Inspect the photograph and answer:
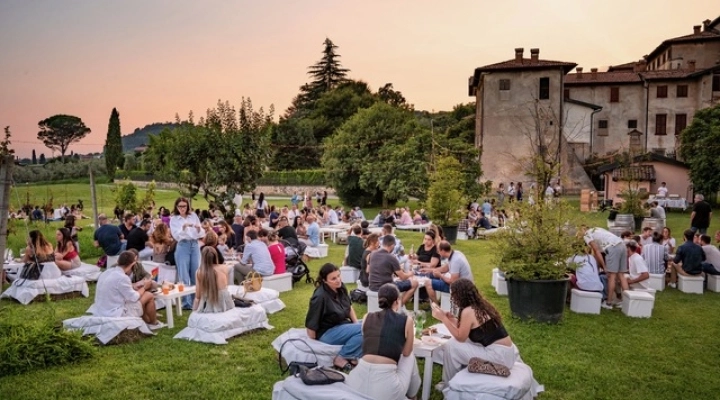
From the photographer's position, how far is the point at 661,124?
49.2 metres

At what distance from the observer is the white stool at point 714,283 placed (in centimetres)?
1203

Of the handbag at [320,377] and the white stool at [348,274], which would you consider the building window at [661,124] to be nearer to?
the white stool at [348,274]

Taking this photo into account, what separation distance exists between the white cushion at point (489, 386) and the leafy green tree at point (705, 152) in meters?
29.3

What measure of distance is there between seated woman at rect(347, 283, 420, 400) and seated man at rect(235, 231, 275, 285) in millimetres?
6098

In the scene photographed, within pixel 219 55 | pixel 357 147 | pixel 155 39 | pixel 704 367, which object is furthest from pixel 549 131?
pixel 704 367

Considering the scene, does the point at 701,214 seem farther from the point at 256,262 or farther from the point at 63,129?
the point at 63,129

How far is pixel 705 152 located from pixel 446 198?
65.6 feet

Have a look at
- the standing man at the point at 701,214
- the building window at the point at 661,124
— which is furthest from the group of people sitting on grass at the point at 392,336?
the building window at the point at 661,124

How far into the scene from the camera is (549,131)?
147 ft

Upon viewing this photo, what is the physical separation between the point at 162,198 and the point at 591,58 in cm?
4655

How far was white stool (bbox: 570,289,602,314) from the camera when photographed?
992 centimetres

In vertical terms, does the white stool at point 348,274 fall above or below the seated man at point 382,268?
below

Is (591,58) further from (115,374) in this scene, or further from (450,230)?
(115,374)

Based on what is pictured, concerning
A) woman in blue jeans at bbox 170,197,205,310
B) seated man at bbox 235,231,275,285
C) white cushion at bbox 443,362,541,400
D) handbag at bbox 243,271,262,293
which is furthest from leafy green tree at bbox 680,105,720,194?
white cushion at bbox 443,362,541,400
